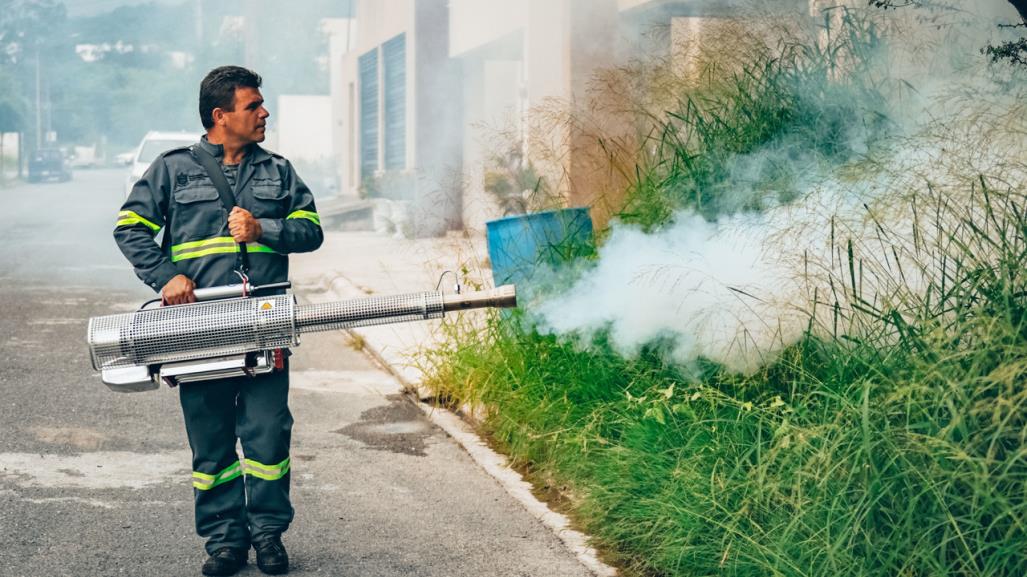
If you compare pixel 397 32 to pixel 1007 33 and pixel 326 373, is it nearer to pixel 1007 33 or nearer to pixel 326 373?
pixel 326 373

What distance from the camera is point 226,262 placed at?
430 cm

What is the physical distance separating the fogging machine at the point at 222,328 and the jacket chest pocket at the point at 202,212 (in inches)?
10.7

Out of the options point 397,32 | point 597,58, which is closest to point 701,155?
point 597,58

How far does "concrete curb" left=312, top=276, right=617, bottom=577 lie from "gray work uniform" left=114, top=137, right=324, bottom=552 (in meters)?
1.02

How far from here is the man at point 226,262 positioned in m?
4.28

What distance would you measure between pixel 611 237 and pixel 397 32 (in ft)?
57.7

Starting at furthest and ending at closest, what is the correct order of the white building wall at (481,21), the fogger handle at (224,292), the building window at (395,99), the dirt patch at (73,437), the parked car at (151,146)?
1. the building window at (395,99)
2. the parked car at (151,146)
3. the white building wall at (481,21)
4. the dirt patch at (73,437)
5. the fogger handle at (224,292)

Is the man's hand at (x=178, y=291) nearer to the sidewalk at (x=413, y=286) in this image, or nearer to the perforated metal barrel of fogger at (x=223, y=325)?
the perforated metal barrel of fogger at (x=223, y=325)

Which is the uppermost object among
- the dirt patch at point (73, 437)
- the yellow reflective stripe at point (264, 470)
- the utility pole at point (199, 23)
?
the utility pole at point (199, 23)

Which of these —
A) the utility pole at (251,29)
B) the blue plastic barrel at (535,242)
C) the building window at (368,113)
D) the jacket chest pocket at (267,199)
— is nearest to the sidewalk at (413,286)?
the blue plastic barrel at (535,242)

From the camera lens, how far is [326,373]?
8367mm

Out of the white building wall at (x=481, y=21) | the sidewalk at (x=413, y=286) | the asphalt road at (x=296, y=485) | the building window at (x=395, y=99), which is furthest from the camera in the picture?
the building window at (x=395, y=99)

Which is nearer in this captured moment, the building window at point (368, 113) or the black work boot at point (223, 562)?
the black work boot at point (223, 562)

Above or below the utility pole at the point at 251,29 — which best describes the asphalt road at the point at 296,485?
below
